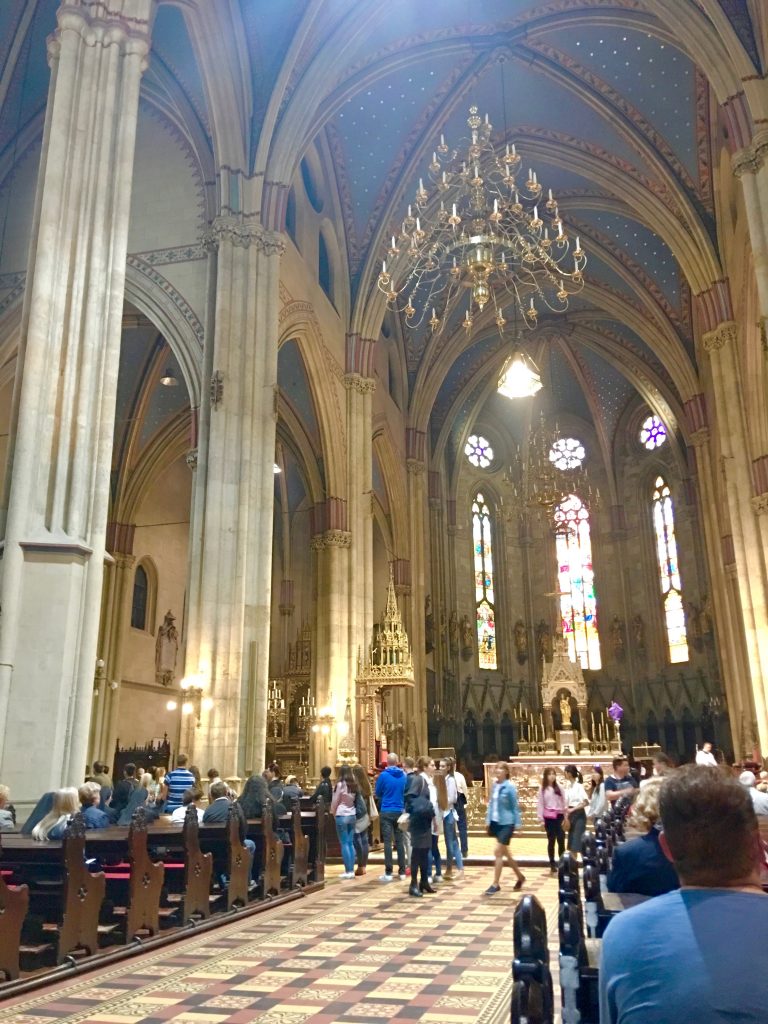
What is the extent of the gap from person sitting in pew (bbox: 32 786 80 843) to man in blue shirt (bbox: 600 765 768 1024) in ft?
19.6

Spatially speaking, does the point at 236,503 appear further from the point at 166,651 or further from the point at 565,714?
the point at 166,651

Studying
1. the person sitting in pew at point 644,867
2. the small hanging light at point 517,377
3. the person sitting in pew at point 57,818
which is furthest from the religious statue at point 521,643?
the person sitting in pew at point 644,867

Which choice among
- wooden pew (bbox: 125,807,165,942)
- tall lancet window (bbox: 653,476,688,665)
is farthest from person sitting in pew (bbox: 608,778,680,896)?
tall lancet window (bbox: 653,476,688,665)

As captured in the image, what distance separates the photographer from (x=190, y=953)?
22.0 feet

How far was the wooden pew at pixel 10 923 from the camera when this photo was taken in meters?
5.33

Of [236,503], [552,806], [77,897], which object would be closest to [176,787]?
[77,897]

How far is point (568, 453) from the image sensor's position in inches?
1414

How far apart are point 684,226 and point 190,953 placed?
20.4 meters

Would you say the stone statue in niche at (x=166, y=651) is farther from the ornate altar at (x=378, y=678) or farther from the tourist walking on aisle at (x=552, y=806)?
the tourist walking on aisle at (x=552, y=806)

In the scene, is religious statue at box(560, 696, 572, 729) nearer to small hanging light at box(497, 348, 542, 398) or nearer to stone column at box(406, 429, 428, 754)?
stone column at box(406, 429, 428, 754)

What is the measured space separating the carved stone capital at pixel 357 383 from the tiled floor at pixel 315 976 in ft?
52.0

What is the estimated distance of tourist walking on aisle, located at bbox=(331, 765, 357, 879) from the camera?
11.2 meters

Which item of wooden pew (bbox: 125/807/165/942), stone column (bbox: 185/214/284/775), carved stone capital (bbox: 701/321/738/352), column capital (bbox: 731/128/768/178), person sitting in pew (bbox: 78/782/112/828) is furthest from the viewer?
carved stone capital (bbox: 701/321/738/352)

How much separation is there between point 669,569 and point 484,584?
276 inches
